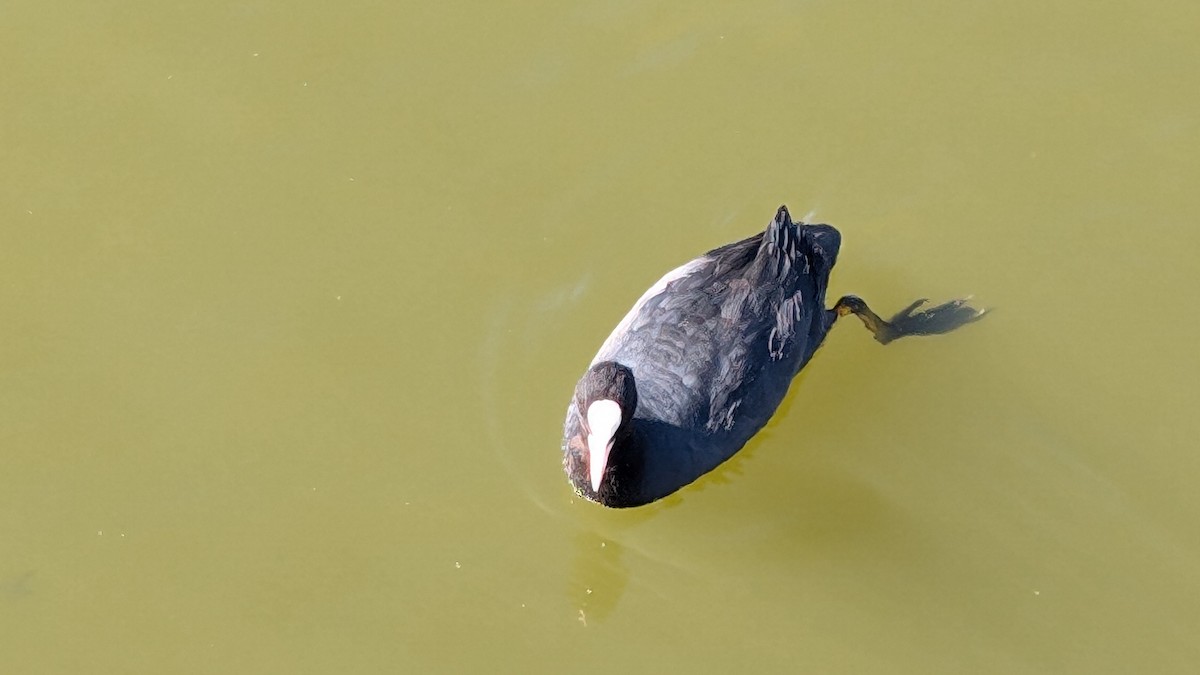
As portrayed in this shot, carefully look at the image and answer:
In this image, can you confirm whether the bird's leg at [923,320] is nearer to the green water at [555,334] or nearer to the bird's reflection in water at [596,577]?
the green water at [555,334]

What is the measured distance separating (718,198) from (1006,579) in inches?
90.5

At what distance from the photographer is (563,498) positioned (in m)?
6.25

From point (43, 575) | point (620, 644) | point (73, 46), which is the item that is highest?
point (73, 46)

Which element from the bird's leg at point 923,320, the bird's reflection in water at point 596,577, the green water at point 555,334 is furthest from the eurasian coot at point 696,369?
the bird's leg at point 923,320

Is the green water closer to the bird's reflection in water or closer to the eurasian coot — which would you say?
the bird's reflection in water

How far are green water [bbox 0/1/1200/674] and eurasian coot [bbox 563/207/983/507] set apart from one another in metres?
0.44

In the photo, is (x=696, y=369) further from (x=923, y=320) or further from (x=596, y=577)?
(x=923, y=320)

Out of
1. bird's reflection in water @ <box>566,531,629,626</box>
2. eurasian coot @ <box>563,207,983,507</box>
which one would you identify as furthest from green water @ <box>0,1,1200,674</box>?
eurasian coot @ <box>563,207,983,507</box>

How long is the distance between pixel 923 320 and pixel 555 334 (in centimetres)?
173

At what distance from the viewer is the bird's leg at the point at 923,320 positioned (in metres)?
6.65

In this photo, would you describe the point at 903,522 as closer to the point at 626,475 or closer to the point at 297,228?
the point at 626,475

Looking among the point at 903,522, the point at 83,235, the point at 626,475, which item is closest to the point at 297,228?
the point at 83,235

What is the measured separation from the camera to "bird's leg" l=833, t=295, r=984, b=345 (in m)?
6.65

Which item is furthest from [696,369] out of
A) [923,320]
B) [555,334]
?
[923,320]
